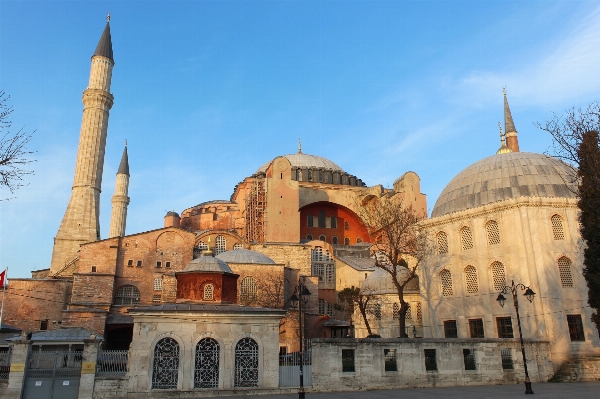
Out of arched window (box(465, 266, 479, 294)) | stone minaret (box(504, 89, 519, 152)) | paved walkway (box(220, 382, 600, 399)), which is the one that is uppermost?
stone minaret (box(504, 89, 519, 152))

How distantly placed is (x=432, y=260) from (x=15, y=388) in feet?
60.6

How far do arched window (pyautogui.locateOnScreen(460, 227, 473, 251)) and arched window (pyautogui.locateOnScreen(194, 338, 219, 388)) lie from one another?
13.7 metres

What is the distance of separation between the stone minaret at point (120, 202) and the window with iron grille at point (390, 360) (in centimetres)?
3465

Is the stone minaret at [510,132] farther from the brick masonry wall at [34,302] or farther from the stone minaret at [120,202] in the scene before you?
the stone minaret at [120,202]

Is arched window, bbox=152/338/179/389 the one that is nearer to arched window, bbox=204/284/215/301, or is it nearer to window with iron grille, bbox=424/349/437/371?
arched window, bbox=204/284/215/301

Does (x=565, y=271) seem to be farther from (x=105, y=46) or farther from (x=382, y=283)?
(x=105, y=46)

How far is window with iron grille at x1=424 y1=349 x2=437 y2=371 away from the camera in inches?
680

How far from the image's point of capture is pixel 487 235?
22781 mm

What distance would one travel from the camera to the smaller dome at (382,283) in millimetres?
26453

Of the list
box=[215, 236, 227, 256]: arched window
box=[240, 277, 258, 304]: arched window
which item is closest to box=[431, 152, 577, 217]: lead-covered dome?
box=[240, 277, 258, 304]: arched window

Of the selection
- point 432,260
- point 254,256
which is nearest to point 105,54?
point 254,256

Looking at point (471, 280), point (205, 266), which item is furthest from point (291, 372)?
point (471, 280)

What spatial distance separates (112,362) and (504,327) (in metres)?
16.0

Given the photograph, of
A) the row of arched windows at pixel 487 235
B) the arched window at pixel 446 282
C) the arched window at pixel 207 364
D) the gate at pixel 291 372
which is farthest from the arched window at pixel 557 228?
the arched window at pixel 207 364
